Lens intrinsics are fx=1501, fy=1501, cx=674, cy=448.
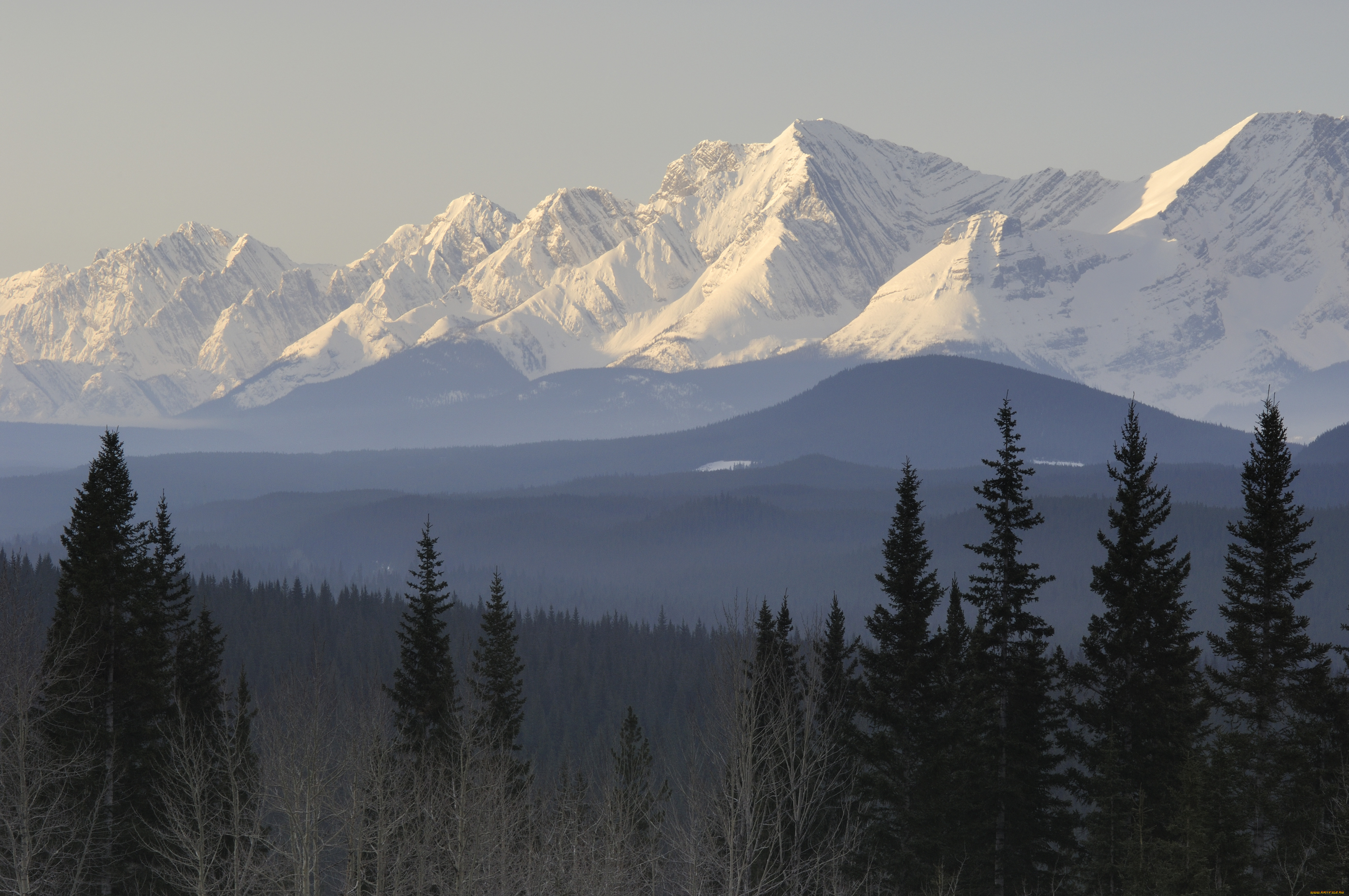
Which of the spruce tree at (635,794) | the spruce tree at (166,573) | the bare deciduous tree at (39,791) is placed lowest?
the spruce tree at (635,794)

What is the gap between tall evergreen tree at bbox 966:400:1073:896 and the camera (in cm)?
4006

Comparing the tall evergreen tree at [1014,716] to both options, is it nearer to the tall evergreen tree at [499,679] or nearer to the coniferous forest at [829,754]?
the coniferous forest at [829,754]

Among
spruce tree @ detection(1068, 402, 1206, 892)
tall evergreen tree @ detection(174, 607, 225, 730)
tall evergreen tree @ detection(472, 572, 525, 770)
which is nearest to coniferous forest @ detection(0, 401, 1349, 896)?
spruce tree @ detection(1068, 402, 1206, 892)

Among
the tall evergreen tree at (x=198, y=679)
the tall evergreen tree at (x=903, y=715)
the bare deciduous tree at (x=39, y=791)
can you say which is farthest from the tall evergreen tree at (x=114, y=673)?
the tall evergreen tree at (x=903, y=715)

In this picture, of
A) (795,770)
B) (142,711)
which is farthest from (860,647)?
(142,711)

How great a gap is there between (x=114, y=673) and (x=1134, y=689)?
2883cm

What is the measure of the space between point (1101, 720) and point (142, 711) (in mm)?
27182

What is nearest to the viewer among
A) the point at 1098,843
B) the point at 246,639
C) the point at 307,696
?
the point at 1098,843

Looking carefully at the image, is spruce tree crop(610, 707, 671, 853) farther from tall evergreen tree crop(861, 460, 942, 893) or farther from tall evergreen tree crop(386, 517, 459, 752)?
tall evergreen tree crop(861, 460, 942, 893)

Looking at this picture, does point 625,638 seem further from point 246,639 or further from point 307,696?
point 307,696

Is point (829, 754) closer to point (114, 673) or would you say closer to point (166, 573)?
point (114, 673)

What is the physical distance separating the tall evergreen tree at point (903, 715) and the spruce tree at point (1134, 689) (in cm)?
409

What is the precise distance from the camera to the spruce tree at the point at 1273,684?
37.6m

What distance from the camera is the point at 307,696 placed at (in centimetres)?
7781
